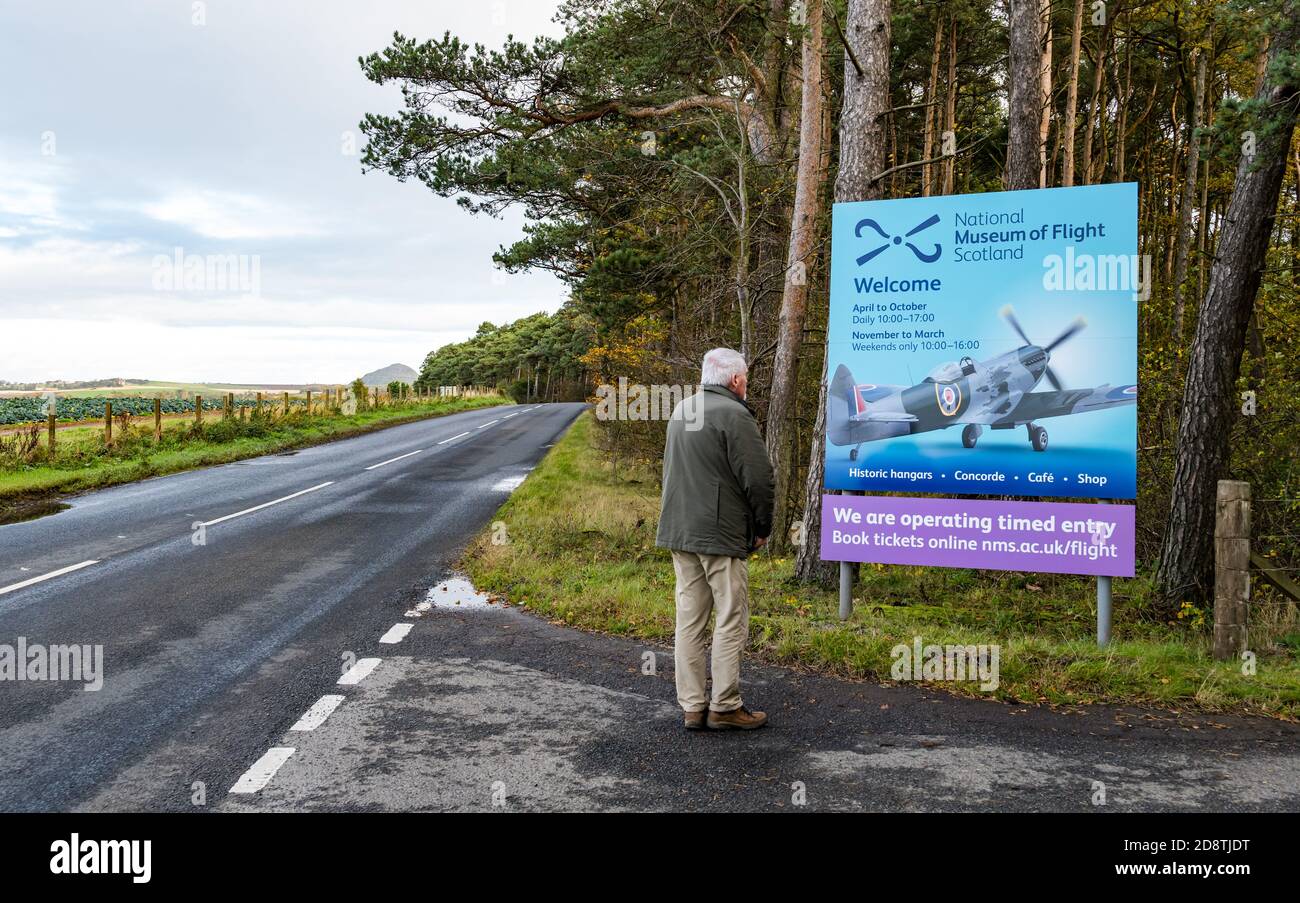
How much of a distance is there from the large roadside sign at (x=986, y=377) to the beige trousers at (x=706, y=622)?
2741mm

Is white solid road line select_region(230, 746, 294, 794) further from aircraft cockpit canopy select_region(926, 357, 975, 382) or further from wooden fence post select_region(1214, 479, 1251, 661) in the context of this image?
wooden fence post select_region(1214, 479, 1251, 661)

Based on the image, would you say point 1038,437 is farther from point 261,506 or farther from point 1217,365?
point 261,506

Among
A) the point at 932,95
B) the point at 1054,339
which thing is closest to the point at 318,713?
the point at 1054,339

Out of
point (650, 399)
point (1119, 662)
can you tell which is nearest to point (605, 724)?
point (1119, 662)

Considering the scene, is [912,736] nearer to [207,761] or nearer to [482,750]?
[482,750]

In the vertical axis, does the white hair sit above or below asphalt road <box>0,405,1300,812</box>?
above

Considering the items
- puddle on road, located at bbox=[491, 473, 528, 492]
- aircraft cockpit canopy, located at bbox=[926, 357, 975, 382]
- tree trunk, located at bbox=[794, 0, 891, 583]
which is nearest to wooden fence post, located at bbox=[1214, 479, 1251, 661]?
aircraft cockpit canopy, located at bbox=[926, 357, 975, 382]

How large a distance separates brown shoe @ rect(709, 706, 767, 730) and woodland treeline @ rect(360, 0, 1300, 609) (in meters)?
4.22

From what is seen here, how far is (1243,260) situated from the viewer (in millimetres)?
8188

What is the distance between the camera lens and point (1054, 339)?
7.26 meters

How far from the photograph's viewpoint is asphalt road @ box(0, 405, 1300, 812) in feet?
14.6

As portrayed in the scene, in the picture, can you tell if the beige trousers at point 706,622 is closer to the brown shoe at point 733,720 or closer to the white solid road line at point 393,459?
the brown shoe at point 733,720

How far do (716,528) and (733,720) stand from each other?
1.15 m

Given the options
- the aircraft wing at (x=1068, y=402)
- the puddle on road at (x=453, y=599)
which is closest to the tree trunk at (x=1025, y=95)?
the aircraft wing at (x=1068, y=402)
